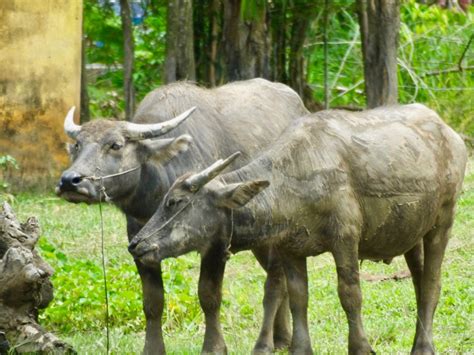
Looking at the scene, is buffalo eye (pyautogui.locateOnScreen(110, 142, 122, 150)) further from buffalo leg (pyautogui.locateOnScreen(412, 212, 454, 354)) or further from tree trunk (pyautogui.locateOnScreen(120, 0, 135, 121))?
tree trunk (pyautogui.locateOnScreen(120, 0, 135, 121))

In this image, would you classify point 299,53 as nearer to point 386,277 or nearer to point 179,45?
point 179,45

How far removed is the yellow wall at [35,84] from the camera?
13.8 metres

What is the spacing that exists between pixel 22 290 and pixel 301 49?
913 cm

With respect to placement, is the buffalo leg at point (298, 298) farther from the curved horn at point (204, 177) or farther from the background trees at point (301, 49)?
the background trees at point (301, 49)

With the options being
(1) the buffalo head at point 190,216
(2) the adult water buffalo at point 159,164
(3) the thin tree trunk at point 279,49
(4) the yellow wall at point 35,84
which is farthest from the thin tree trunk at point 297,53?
A: (1) the buffalo head at point 190,216

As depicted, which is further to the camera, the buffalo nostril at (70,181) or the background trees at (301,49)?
the background trees at (301,49)

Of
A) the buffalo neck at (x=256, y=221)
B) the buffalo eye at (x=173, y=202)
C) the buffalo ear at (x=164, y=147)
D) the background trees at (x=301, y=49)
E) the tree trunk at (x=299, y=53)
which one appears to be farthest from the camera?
the tree trunk at (x=299, y=53)

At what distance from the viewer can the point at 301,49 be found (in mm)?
15680

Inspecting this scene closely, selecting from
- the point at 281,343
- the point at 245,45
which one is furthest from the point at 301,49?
the point at 281,343

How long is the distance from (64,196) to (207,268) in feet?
3.35

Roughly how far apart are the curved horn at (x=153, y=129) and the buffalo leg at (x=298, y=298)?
3.92 ft

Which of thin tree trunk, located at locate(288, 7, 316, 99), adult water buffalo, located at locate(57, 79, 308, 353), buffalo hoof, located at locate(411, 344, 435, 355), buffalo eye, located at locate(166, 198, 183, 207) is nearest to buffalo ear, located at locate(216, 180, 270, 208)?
buffalo eye, located at locate(166, 198, 183, 207)

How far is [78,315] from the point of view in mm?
8859

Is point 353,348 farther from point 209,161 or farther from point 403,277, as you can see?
point 403,277
